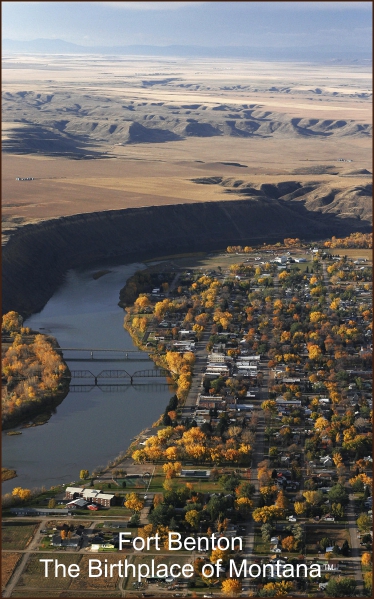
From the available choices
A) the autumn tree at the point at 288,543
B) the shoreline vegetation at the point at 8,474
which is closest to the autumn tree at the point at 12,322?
the shoreline vegetation at the point at 8,474

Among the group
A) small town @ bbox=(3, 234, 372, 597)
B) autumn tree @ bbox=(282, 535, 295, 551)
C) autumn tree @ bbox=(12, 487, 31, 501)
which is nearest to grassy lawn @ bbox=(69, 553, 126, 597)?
small town @ bbox=(3, 234, 372, 597)

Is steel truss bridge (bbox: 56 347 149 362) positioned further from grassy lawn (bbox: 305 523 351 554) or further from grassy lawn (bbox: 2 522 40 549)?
grassy lawn (bbox: 305 523 351 554)

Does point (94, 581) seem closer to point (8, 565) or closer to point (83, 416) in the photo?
point (8, 565)

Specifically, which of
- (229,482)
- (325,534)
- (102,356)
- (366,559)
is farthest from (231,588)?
(102,356)

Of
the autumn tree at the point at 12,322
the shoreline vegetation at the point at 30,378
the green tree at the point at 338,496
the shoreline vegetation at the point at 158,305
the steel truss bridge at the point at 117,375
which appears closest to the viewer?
the green tree at the point at 338,496

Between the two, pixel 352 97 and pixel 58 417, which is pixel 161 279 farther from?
pixel 352 97

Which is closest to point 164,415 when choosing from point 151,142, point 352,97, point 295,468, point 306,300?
point 295,468

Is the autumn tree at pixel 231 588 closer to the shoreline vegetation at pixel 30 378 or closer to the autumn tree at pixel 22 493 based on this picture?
the autumn tree at pixel 22 493
